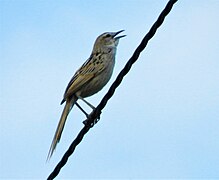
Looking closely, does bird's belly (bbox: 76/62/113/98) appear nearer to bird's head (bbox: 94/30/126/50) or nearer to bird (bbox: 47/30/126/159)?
bird (bbox: 47/30/126/159)

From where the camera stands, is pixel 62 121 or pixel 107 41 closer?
pixel 62 121

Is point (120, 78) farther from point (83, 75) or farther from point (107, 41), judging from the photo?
point (107, 41)

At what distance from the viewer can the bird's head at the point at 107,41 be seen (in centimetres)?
1327

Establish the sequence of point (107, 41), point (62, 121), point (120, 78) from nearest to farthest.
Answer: point (120, 78) → point (62, 121) → point (107, 41)

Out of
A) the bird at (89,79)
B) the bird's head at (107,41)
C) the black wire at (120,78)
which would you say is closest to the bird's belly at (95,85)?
the bird at (89,79)

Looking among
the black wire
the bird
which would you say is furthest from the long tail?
the black wire

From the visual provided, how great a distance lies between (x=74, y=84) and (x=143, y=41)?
5.14 meters

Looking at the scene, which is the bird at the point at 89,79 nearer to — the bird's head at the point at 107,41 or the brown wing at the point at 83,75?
the brown wing at the point at 83,75

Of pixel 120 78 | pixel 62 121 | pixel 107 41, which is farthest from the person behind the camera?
pixel 107 41

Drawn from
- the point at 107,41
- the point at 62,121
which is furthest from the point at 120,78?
the point at 107,41

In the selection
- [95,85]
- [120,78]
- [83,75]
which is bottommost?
[120,78]

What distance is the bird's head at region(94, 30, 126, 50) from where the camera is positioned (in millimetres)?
13266

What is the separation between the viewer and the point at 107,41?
1338cm

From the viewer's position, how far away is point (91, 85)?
12.0 meters
